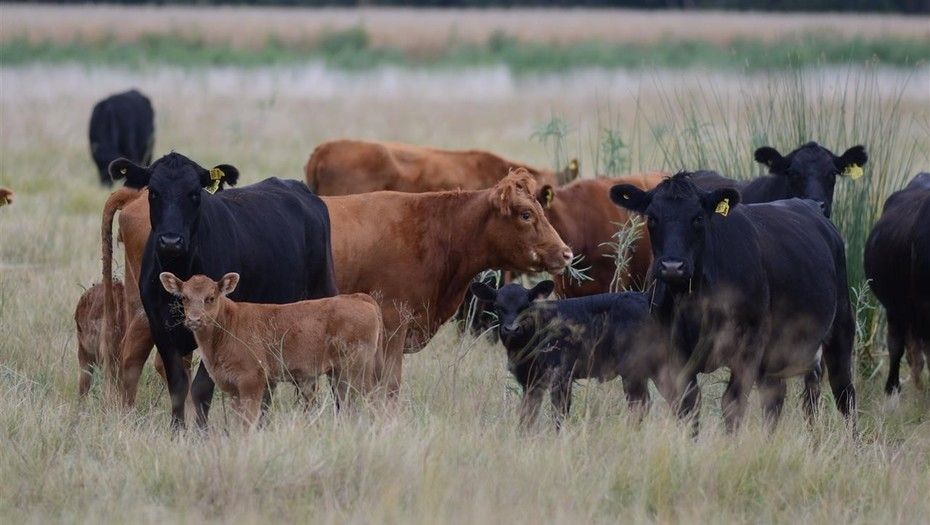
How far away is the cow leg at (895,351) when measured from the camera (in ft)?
34.2

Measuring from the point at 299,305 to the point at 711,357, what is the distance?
217 centimetres

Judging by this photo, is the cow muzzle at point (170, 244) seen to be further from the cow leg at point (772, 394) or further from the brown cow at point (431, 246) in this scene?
the cow leg at point (772, 394)

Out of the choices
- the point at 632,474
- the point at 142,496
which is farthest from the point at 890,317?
the point at 142,496

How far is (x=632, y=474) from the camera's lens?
6801mm

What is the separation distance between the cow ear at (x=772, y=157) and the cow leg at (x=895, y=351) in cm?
134

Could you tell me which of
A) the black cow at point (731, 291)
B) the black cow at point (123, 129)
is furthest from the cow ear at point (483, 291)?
the black cow at point (123, 129)

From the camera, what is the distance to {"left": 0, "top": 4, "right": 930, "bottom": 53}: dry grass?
49625 mm

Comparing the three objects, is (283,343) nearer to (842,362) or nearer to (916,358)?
(842,362)

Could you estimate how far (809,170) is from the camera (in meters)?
10.8

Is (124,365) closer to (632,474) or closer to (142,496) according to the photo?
(142,496)

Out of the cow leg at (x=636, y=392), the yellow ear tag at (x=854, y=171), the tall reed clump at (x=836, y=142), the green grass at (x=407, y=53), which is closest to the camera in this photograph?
the cow leg at (x=636, y=392)

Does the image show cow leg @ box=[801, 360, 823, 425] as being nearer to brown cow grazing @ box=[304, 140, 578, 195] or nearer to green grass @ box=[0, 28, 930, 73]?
brown cow grazing @ box=[304, 140, 578, 195]

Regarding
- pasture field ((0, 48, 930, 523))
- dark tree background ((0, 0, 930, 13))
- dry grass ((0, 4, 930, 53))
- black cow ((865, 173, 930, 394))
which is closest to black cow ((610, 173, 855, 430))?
pasture field ((0, 48, 930, 523))

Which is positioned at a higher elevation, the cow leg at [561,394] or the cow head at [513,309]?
the cow head at [513,309]
